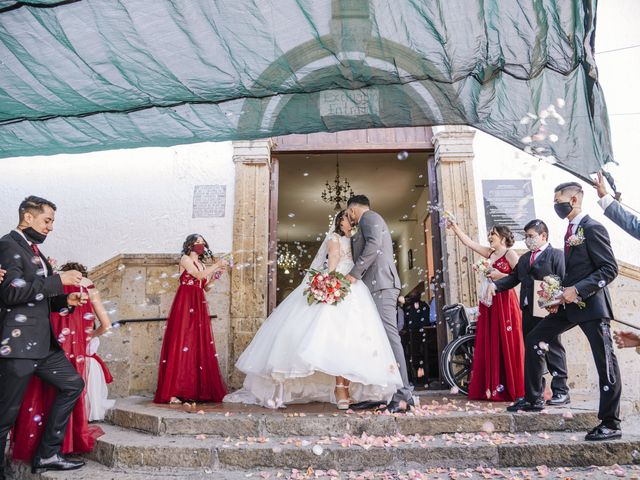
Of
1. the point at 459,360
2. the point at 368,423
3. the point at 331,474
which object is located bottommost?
Result: the point at 331,474

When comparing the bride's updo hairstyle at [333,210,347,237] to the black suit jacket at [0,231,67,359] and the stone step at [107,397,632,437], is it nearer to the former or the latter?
the stone step at [107,397,632,437]

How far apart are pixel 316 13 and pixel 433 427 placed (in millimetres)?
3289

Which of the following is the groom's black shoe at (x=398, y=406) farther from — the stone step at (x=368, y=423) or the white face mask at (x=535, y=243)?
the white face mask at (x=535, y=243)

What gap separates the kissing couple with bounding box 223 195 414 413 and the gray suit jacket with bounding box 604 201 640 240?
2068 mm

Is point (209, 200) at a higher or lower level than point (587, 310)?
higher

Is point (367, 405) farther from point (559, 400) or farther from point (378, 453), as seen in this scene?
point (559, 400)

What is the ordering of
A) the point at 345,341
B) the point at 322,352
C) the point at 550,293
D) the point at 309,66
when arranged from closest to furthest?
the point at 309,66 → the point at 550,293 → the point at 322,352 → the point at 345,341

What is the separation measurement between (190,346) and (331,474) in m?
2.88

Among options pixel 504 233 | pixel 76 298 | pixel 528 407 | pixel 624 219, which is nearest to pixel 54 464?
pixel 76 298

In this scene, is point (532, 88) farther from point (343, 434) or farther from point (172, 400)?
point (172, 400)

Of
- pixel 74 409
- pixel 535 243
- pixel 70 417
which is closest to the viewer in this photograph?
pixel 70 417

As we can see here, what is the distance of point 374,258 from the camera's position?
4824 mm

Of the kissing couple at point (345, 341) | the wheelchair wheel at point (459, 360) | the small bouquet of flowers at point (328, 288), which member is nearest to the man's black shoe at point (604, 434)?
the kissing couple at point (345, 341)

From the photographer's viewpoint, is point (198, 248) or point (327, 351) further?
point (198, 248)
